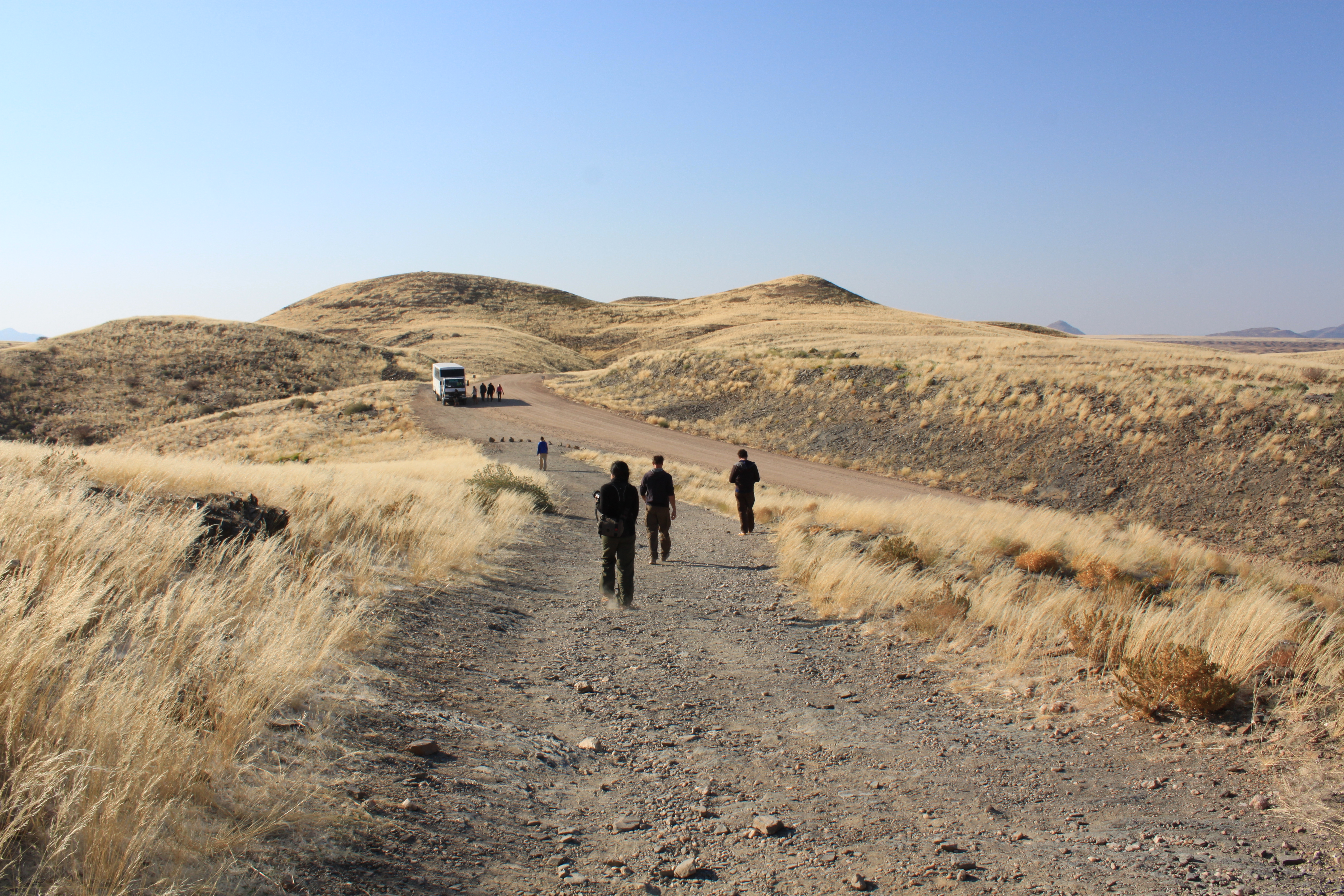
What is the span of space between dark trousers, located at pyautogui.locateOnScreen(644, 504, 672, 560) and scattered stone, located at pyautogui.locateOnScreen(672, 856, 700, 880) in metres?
7.95

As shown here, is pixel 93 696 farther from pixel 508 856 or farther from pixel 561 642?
pixel 561 642

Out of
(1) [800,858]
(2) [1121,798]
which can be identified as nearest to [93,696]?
(1) [800,858]

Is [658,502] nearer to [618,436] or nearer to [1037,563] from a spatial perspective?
[1037,563]

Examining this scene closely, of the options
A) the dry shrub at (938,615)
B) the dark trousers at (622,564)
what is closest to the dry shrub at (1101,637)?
the dry shrub at (938,615)

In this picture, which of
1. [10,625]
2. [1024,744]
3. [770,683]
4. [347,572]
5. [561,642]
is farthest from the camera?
[347,572]

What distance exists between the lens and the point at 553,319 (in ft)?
438

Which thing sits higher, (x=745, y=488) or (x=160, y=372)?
(x=160, y=372)

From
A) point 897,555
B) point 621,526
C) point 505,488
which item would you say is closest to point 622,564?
point 621,526

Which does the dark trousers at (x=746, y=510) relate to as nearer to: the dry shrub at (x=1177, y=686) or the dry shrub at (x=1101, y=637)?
the dry shrub at (x=1101, y=637)

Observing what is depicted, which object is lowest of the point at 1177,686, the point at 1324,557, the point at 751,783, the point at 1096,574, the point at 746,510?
the point at 1324,557

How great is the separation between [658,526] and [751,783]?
7.19m

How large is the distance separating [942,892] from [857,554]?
27.3ft

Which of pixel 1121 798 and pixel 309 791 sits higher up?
pixel 309 791

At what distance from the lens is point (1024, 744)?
513 cm
